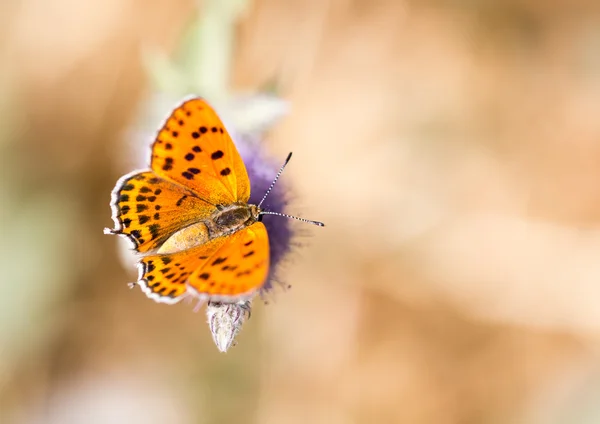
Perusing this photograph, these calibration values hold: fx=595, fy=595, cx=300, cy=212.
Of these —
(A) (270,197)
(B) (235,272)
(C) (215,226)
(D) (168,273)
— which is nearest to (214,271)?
(B) (235,272)

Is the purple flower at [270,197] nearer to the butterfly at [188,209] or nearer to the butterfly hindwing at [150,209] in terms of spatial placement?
the butterfly at [188,209]

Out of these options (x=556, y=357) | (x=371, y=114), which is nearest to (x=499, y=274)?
(x=556, y=357)

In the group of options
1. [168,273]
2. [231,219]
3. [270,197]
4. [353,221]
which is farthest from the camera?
[353,221]

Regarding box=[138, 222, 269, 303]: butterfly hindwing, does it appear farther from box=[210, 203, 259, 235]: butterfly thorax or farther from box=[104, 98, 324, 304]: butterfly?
box=[210, 203, 259, 235]: butterfly thorax

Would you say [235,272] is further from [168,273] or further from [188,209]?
[188,209]

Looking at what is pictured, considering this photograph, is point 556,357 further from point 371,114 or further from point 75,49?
point 75,49

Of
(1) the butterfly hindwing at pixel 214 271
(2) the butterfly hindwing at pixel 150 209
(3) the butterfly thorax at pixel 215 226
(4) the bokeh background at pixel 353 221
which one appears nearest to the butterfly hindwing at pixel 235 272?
(1) the butterfly hindwing at pixel 214 271

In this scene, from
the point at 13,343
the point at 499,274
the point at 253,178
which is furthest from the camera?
the point at 499,274
